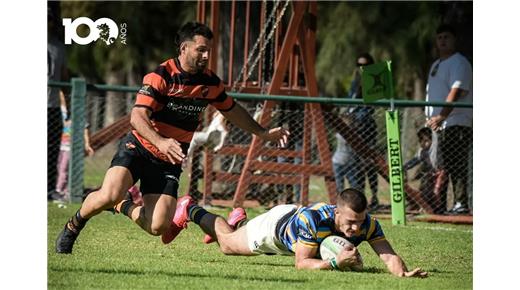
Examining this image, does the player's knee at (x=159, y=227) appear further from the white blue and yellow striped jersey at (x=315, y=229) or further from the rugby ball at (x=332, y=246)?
the rugby ball at (x=332, y=246)

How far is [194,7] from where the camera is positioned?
80.8 feet

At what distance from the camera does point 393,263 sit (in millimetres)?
6812

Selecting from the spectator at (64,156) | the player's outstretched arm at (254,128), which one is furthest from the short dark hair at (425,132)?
the player's outstretched arm at (254,128)

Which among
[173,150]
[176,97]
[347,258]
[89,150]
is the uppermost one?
[176,97]

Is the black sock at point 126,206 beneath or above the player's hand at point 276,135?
beneath

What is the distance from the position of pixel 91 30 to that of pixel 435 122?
13.8 ft

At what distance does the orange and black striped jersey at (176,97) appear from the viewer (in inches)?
279

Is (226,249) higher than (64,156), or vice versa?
(64,156)

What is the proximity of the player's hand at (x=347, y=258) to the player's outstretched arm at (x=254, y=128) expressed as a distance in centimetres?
90

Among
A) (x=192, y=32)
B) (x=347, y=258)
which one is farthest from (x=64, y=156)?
(x=347, y=258)

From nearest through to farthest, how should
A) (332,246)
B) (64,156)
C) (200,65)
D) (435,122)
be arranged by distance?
(332,246) < (200,65) < (435,122) < (64,156)

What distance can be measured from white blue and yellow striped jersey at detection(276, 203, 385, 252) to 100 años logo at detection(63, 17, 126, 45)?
67.3 inches

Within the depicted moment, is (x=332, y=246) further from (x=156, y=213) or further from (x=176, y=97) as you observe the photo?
(x=176, y=97)
